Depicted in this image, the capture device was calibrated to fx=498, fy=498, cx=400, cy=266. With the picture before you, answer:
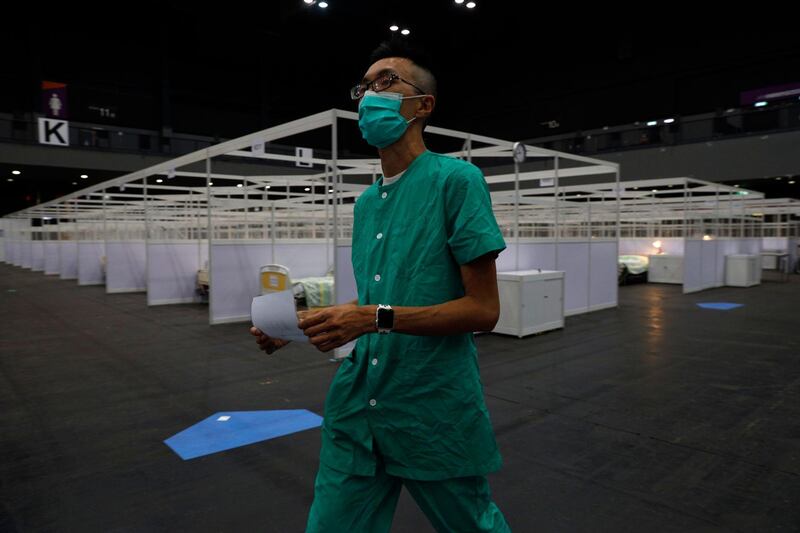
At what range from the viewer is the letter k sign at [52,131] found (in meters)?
11.5

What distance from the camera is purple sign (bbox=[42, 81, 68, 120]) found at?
2173cm

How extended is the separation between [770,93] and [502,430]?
74.4ft

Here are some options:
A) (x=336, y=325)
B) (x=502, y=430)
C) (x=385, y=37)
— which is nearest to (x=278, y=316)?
(x=336, y=325)

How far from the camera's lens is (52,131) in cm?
1177

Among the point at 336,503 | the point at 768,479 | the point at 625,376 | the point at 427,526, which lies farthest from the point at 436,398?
the point at 625,376

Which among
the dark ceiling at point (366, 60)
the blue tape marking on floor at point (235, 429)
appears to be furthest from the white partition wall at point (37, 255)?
the blue tape marking on floor at point (235, 429)

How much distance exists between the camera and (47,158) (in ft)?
61.8

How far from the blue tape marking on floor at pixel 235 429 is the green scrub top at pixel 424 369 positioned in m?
2.36

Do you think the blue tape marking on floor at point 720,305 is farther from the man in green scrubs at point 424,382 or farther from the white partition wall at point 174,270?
the white partition wall at point 174,270

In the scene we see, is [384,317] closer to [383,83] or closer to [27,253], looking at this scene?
[383,83]

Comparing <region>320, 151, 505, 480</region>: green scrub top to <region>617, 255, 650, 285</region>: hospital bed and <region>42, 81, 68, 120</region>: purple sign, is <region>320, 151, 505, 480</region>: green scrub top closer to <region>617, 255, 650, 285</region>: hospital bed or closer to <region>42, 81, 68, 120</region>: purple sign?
→ <region>617, 255, 650, 285</region>: hospital bed

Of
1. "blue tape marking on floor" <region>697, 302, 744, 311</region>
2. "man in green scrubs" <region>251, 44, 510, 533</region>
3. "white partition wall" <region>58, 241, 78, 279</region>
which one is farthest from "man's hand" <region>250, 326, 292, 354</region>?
"white partition wall" <region>58, 241, 78, 279</region>

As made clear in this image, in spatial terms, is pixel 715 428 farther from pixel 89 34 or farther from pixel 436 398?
pixel 89 34

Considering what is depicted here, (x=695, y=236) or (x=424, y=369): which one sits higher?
(x=695, y=236)
